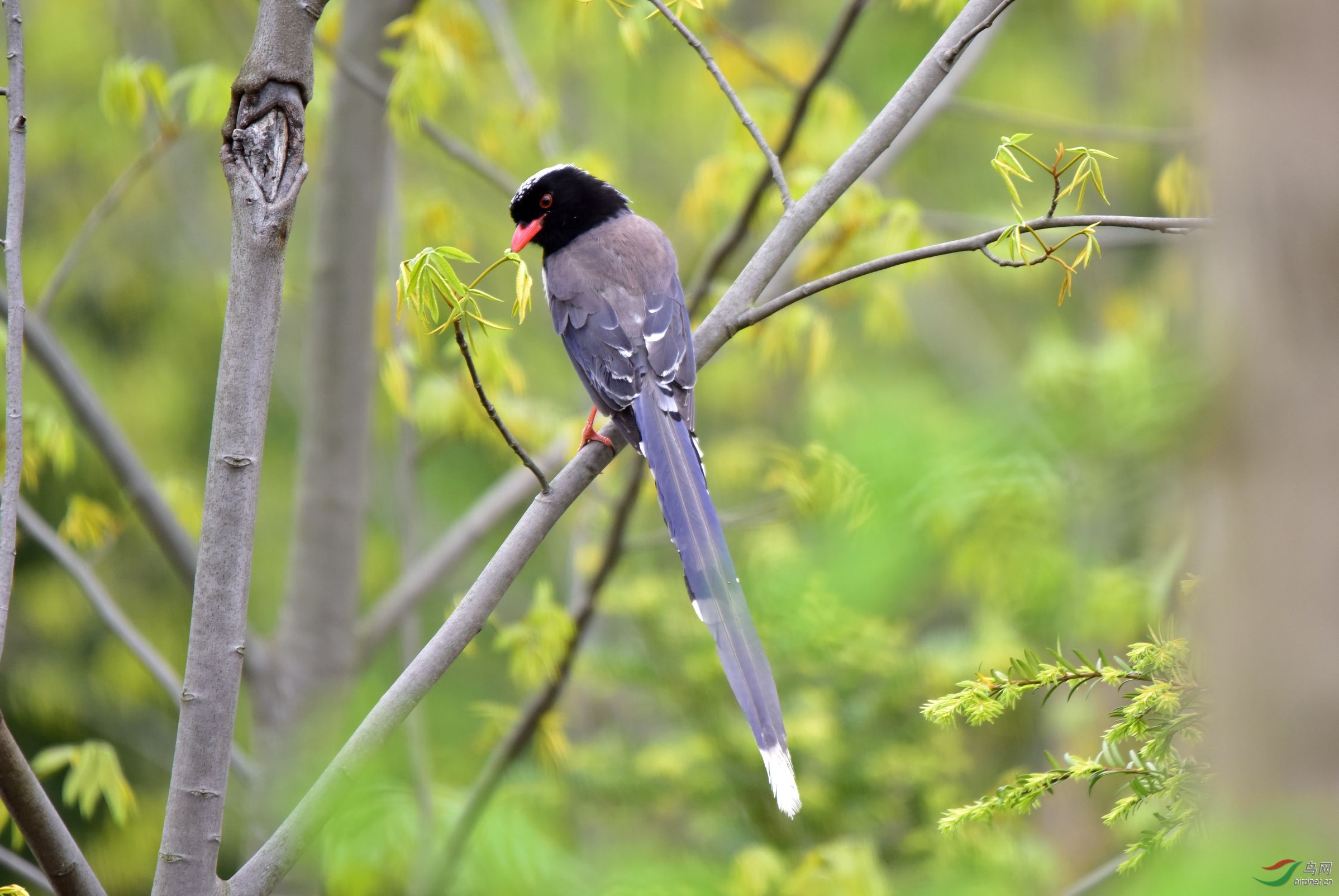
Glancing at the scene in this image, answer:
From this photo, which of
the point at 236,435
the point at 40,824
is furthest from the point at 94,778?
the point at 236,435

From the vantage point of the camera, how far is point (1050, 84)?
32.4ft

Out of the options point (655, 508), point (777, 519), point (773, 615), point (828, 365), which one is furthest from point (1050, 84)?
point (773, 615)

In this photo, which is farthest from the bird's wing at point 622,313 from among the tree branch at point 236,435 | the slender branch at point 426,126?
the tree branch at point 236,435

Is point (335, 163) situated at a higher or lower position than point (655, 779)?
higher

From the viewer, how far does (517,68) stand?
500cm

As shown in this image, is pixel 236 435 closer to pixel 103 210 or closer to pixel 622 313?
pixel 622 313

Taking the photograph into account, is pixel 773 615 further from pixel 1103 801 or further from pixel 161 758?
pixel 161 758

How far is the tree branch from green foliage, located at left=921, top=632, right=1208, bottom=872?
1290 mm

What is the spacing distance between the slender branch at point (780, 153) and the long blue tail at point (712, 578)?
85 cm

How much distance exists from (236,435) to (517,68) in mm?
3591

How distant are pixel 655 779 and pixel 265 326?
8.39 ft

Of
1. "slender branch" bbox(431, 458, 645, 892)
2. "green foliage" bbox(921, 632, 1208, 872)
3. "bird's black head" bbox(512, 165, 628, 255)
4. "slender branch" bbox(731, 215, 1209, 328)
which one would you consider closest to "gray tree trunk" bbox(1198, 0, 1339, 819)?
"green foliage" bbox(921, 632, 1208, 872)

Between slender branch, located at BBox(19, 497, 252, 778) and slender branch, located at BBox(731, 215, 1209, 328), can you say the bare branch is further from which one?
slender branch, located at BBox(731, 215, 1209, 328)

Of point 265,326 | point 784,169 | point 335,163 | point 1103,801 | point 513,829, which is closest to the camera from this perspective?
point 265,326
